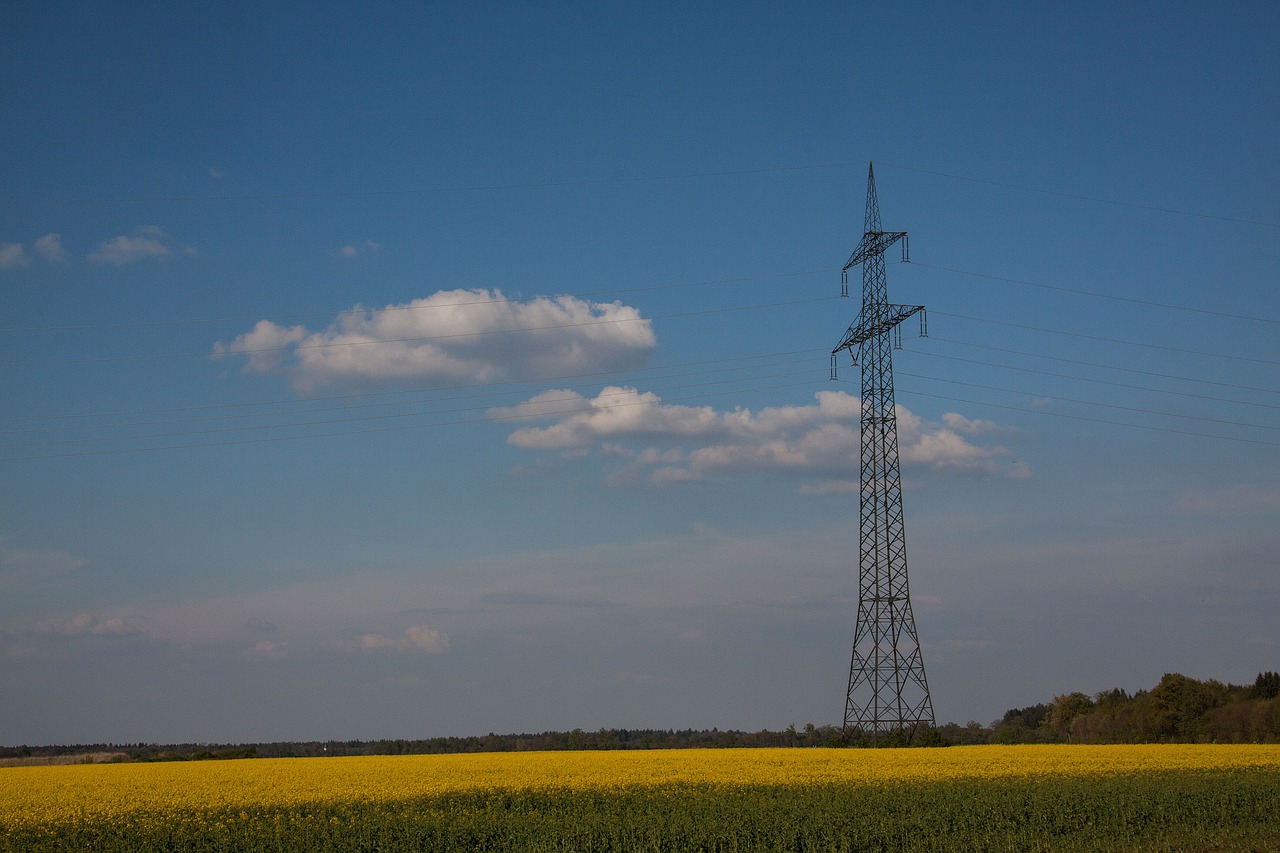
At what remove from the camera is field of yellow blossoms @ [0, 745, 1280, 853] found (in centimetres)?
2438

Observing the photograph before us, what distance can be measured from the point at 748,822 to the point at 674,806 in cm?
296

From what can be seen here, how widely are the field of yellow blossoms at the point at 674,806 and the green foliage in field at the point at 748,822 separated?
0.06 metres

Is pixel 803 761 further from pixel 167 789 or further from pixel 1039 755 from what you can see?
pixel 167 789

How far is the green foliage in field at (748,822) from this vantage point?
24062 millimetres

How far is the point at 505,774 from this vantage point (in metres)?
36.8

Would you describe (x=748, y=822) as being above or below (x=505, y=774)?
above

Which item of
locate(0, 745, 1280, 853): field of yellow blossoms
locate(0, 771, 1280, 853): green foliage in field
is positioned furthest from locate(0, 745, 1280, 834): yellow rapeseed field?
locate(0, 771, 1280, 853): green foliage in field

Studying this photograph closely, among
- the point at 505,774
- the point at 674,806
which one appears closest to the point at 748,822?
the point at 674,806

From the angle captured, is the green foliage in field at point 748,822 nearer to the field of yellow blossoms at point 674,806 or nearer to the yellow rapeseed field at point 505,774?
the field of yellow blossoms at point 674,806

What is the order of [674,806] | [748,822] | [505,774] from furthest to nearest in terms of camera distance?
[505,774]
[674,806]
[748,822]

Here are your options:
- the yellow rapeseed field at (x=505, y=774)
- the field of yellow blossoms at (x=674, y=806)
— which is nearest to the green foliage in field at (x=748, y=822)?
the field of yellow blossoms at (x=674, y=806)

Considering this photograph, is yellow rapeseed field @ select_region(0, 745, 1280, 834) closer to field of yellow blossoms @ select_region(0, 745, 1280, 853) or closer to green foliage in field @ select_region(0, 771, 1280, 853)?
field of yellow blossoms @ select_region(0, 745, 1280, 853)

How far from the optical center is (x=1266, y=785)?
3241cm

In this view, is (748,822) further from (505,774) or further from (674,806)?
(505,774)
